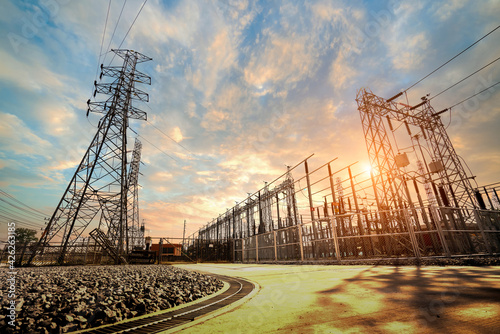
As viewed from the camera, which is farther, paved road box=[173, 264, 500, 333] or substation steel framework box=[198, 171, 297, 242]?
substation steel framework box=[198, 171, 297, 242]

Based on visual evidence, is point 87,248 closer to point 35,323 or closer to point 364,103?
point 35,323

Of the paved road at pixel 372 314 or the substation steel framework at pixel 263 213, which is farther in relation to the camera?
the substation steel framework at pixel 263 213

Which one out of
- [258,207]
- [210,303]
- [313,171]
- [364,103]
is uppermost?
[364,103]

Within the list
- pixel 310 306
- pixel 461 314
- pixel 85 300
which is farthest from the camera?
pixel 85 300

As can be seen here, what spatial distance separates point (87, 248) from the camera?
44.9ft

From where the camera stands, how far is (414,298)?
2.09m

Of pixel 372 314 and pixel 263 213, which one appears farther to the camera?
pixel 263 213

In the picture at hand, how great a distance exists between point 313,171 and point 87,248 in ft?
56.1

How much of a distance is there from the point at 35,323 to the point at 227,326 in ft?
5.67

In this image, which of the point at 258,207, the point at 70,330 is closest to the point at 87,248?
the point at 258,207

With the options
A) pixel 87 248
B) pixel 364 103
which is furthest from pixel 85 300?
pixel 364 103

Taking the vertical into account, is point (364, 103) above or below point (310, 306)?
above

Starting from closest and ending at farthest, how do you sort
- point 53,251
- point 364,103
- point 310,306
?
point 310,306, point 53,251, point 364,103

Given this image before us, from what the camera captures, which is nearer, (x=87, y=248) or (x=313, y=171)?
(x=87, y=248)
